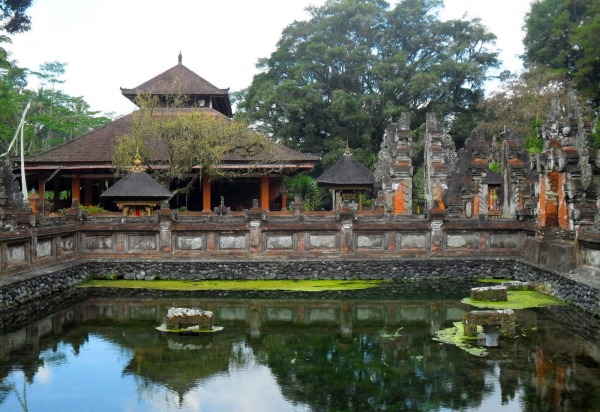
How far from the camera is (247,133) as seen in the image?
25.6 m

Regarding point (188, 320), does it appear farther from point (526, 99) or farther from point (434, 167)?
point (526, 99)

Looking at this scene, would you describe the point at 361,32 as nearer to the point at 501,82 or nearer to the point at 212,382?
the point at 501,82

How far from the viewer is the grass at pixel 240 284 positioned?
56.0ft

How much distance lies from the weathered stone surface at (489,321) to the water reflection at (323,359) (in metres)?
0.33

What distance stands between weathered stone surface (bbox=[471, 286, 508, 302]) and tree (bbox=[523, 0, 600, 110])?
27467 mm

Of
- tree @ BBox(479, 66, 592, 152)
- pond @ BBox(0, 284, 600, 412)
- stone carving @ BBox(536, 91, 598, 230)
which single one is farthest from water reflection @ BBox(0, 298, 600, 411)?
tree @ BBox(479, 66, 592, 152)

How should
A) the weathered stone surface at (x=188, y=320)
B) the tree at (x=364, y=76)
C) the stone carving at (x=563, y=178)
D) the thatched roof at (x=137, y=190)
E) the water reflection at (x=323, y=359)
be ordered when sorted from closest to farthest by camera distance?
the water reflection at (x=323, y=359)
the weathered stone surface at (x=188, y=320)
the stone carving at (x=563, y=178)
the thatched roof at (x=137, y=190)
the tree at (x=364, y=76)

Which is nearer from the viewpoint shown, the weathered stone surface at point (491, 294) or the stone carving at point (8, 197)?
the weathered stone surface at point (491, 294)

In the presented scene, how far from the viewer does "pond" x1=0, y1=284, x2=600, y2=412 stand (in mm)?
8297

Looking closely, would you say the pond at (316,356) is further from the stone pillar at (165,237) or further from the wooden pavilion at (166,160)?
the wooden pavilion at (166,160)

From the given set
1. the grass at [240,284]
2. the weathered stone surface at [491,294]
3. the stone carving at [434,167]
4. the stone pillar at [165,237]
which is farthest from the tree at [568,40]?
the stone pillar at [165,237]

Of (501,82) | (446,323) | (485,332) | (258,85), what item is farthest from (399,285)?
(258,85)

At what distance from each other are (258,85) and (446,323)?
39.5 m

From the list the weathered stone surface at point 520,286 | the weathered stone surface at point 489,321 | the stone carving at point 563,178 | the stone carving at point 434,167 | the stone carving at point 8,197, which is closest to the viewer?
the weathered stone surface at point 489,321
